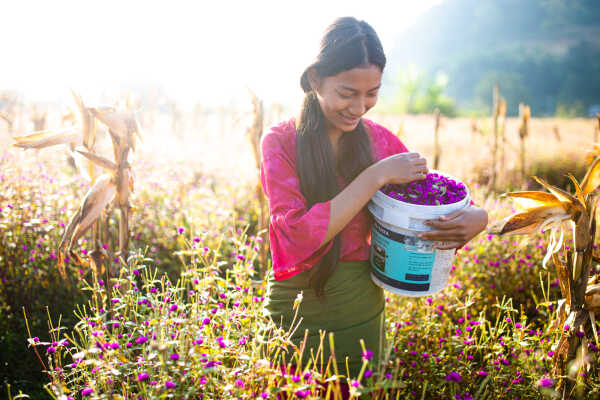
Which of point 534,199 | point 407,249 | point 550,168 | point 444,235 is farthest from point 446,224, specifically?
point 550,168

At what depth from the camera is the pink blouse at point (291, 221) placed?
148 centimetres

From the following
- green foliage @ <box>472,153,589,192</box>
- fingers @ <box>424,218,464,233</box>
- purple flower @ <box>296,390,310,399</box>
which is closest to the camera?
purple flower @ <box>296,390,310,399</box>

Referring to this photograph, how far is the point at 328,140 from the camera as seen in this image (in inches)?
67.2

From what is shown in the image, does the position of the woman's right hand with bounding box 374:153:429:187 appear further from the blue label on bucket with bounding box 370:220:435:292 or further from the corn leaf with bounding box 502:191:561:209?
the corn leaf with bounding box 502:191:561:209

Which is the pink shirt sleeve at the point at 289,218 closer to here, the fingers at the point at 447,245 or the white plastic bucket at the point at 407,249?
the white plastic bucket at the point at 407,249

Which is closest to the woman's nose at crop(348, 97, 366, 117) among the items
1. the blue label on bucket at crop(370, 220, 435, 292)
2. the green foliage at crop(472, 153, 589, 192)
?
the blue label on bucket at crop(370, 220, 435, 292)

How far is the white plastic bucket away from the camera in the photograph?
1469mm

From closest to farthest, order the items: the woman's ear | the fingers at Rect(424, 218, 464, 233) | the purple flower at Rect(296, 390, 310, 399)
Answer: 1. the purple flower at Rect(296, 390, 310, 399)
2. the fingers at Rect(424, 218, 464, 233)
3. the woman's ear

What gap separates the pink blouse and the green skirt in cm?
10

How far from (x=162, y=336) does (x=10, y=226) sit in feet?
7.21

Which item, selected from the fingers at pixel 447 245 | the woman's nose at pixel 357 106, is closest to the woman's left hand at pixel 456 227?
the fingers at pixel 447 245

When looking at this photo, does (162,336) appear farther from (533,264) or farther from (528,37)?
(528,37)

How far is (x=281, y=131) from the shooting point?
172 cm

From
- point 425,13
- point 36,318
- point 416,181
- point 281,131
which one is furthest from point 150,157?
point 425,13
